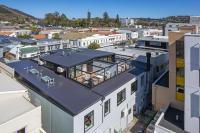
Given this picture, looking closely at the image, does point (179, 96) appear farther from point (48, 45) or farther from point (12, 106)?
point (48, 45)

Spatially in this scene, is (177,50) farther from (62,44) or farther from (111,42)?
(111,42)

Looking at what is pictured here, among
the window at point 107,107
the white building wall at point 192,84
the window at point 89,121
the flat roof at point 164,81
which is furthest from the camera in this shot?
the flat roof at point 164,81

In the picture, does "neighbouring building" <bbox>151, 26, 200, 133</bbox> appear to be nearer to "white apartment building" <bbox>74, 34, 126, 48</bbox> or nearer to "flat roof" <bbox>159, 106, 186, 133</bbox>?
"flat roof" <bbox>159, 106, 186, 133</bbox>

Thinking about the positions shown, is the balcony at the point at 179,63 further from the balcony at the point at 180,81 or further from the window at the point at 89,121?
the window at the point at 89,121

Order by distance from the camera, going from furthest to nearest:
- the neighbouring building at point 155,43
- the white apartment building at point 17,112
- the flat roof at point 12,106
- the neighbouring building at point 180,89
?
the neighbouring building at point 155,43
the neighbouring building at point 180,89
the flat roof at point 12,106
the white apartment building at point 17,112

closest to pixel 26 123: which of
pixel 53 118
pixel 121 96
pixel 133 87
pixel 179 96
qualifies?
pixel 53 118

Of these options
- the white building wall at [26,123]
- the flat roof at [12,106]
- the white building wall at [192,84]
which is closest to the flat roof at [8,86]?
the flat roof at [12,106]

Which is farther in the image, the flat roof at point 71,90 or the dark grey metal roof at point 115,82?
the dark grey metal roof at point 115,82
